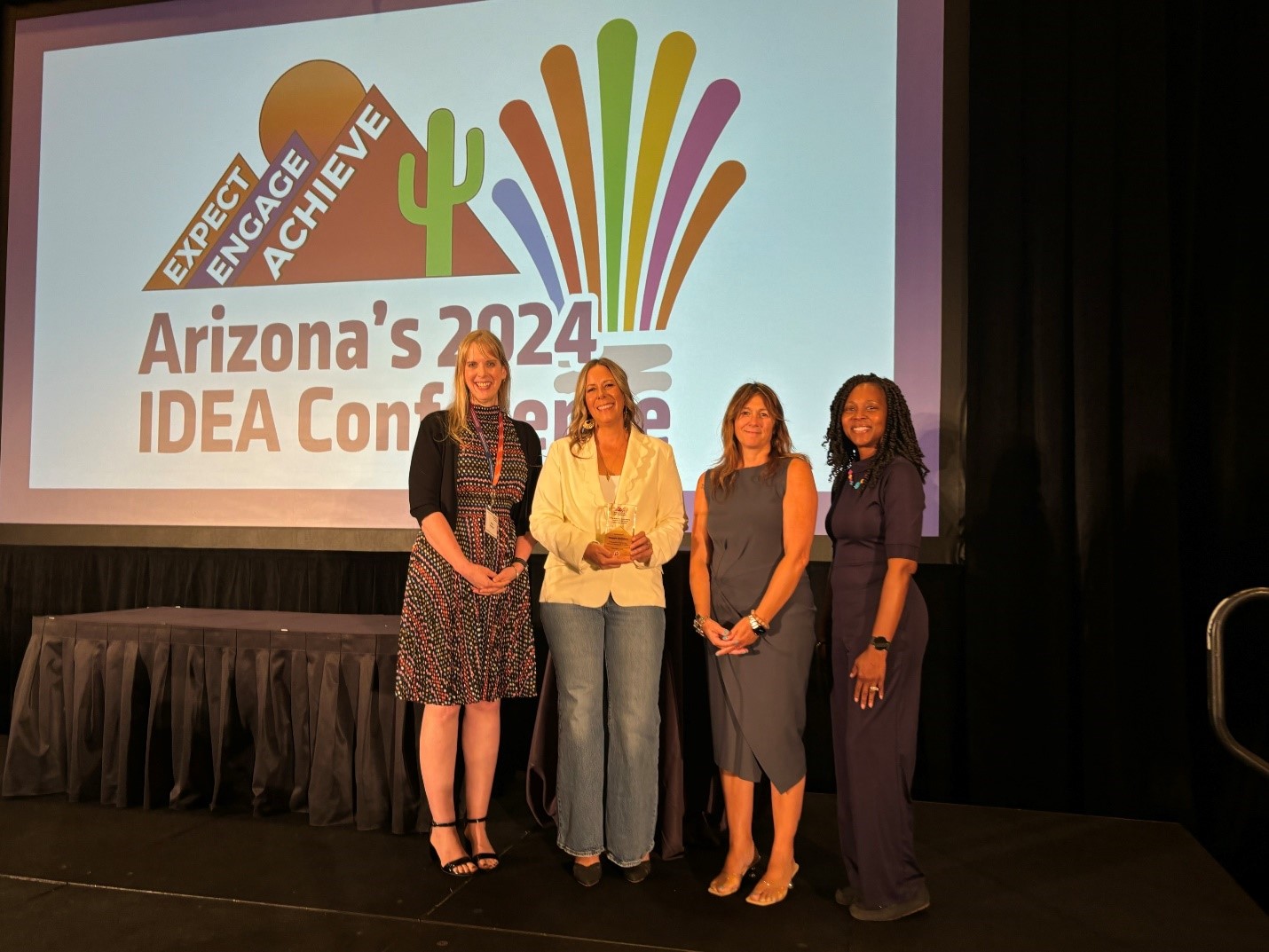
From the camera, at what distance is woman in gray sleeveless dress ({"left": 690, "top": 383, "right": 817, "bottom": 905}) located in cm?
242

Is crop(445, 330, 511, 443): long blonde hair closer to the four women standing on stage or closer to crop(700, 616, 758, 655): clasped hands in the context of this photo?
the four women standing on stage

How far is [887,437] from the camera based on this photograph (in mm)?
2418

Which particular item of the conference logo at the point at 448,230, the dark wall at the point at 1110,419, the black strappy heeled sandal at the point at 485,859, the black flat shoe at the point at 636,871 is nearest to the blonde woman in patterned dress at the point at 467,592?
the black strappy heeled sandal at the point at 485,859

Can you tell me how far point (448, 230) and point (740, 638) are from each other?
7.55ft

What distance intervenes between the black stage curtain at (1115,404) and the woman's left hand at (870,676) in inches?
48.7

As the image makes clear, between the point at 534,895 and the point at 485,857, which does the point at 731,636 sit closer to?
the point at 534,895

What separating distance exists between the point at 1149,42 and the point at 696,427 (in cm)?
207

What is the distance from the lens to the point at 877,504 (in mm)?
2359

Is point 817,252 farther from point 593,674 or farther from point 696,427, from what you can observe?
point 593,674

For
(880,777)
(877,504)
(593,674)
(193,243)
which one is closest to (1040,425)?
(877,504)

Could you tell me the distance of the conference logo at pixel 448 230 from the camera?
364 centimetres

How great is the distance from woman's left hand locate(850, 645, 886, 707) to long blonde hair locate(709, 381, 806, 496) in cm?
52

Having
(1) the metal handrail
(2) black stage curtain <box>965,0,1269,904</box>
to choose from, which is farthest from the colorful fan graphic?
(1) the metal handrail

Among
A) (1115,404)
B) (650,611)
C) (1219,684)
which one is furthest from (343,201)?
(1219,684)
